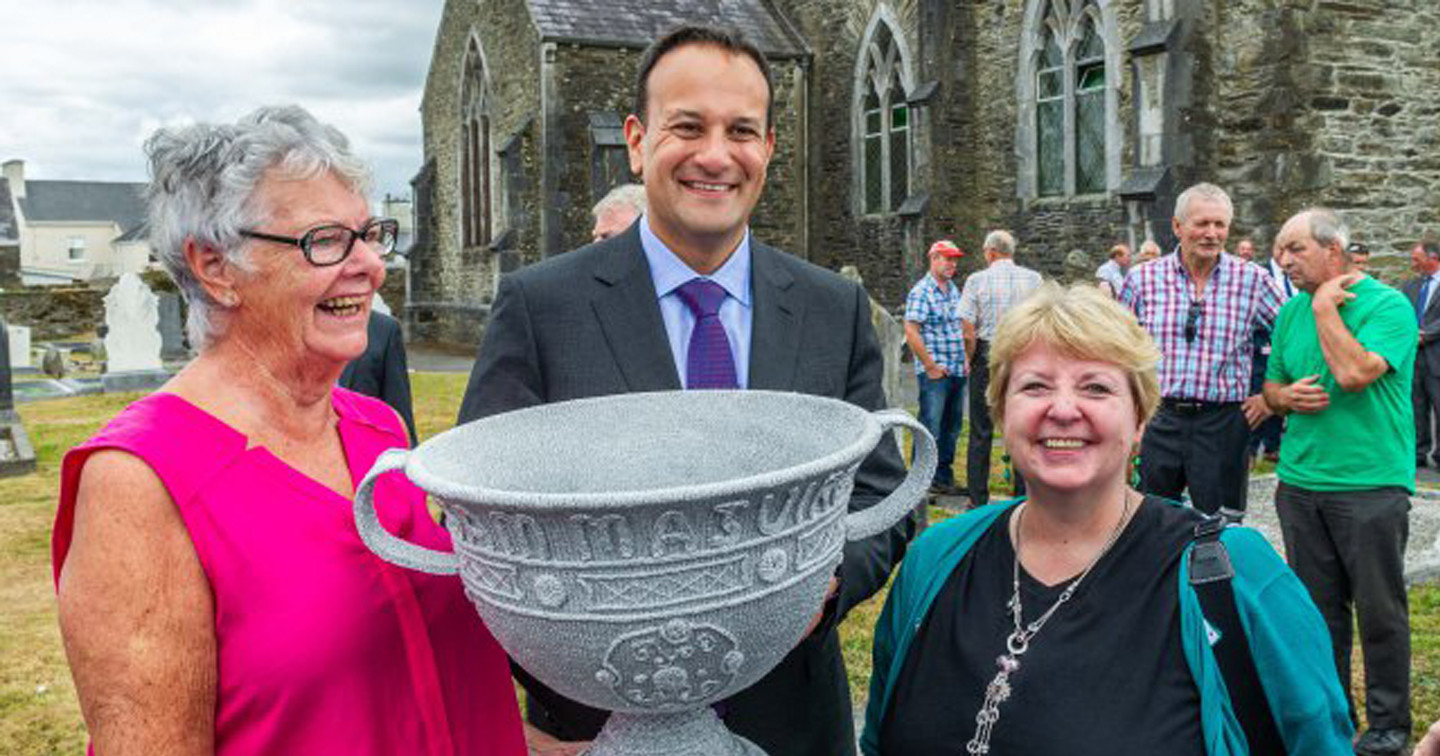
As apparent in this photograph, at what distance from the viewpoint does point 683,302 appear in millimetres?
Answer: 2098

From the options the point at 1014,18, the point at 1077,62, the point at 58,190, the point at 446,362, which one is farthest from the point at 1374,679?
the point at 58,190

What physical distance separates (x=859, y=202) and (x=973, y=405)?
11553mm

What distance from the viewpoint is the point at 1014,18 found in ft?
52.3

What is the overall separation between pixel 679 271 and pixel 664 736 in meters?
0.92

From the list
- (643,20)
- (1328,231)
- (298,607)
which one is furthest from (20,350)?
(298,607)

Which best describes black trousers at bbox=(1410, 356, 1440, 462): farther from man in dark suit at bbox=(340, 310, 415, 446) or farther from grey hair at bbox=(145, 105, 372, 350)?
grey hair at bbox=(145, 105, 372, 350)

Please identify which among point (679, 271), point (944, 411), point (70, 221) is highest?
point (70, 221)

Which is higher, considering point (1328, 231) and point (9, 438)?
point (1328, 231)

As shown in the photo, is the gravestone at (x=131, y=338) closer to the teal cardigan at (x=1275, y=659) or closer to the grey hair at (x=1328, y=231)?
the grey hair at (x=1328, y=231)

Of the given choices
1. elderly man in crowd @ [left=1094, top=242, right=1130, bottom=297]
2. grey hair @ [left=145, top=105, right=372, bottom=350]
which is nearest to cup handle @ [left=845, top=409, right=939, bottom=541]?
grey hair @ [left=145, top=105, right=372, bottom=350]

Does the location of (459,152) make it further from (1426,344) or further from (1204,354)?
(1204,354)

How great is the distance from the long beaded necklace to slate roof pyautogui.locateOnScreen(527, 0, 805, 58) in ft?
58.9

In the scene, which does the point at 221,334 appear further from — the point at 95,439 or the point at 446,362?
the point at 446,362

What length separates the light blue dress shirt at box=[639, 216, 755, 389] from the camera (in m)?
2.08
